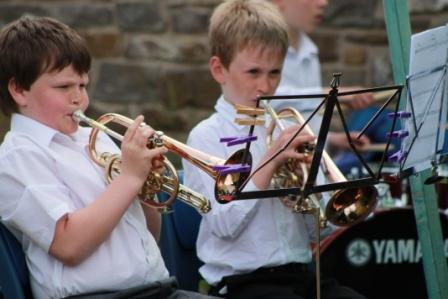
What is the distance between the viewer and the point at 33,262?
2957 millimetres

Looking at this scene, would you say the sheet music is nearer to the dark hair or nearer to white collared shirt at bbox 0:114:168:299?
white collared shirt at bbox 0:114:168:299

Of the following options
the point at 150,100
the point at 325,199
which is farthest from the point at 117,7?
the point at 325,199

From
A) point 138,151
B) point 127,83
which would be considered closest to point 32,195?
point 138,151

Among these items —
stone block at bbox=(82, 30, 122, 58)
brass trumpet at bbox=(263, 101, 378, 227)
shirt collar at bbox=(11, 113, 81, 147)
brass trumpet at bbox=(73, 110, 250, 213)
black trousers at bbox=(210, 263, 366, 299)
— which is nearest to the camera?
brass trumpet at bbox=(73, 110, 250, 213)

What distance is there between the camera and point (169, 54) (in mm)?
6793

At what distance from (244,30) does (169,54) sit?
3.35 meters

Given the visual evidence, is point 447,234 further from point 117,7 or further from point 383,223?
point 117,7

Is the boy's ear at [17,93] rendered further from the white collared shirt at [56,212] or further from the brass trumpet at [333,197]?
the brass trumpet at [333,197]

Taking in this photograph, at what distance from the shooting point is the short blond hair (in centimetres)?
347

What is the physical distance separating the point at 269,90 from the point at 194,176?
382 mm

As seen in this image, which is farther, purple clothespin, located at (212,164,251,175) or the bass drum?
the bass drum

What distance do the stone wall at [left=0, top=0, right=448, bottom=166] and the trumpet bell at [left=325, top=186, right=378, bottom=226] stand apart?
11.6ft

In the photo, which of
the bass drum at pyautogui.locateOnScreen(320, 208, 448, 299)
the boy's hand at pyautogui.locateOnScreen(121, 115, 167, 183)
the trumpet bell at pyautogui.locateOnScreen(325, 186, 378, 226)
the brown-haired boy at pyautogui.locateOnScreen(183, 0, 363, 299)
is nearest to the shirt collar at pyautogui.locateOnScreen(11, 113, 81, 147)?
the boy's hand at pyautogui.locateOnScreen(121, 115, 167, 183)

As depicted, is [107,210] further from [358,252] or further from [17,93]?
[358,252]
